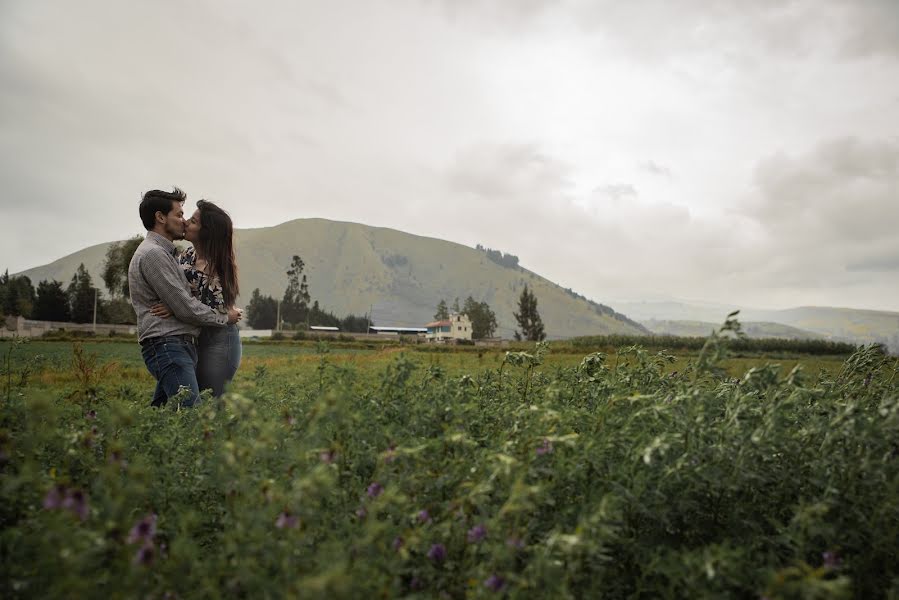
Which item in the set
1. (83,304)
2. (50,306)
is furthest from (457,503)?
(50,306)

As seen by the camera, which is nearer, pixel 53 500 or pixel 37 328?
pixel 53 500

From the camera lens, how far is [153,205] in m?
6.41

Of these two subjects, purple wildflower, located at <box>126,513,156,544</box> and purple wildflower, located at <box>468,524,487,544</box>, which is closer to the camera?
purple wildflower, located at <box>126,513,156,544</box>

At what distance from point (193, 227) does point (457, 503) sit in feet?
18.2

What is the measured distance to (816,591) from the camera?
6.38 feet

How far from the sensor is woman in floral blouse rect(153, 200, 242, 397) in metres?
6.78

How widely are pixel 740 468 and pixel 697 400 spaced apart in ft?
1.48

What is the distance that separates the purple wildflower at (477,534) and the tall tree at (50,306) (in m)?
123

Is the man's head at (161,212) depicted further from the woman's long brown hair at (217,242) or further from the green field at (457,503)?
the green field at (457,503)

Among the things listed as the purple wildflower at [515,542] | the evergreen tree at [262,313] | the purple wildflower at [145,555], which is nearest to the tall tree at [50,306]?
the evergreen tree at [262,313]

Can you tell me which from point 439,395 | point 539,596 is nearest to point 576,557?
point 539,596

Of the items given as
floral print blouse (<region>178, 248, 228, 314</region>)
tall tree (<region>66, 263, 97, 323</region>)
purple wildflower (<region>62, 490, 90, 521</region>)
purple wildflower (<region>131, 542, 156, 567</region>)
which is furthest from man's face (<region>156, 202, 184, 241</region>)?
tall tree (<region>66, 263, 97, 323</region>)

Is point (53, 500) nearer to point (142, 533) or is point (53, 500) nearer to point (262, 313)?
point (142, 533)

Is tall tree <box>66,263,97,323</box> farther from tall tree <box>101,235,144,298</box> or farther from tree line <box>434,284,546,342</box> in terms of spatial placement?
tree line <box>434,284,546,342</box>
